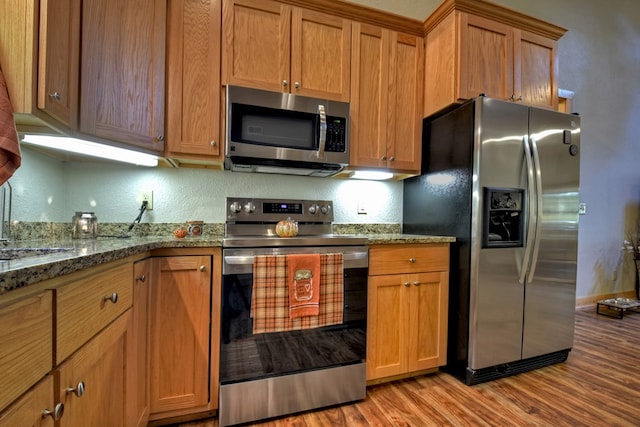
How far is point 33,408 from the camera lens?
0.58 m

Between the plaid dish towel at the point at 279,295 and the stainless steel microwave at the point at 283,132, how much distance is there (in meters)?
0.64

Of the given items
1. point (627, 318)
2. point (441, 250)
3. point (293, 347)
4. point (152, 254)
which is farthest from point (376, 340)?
point (627, 318)

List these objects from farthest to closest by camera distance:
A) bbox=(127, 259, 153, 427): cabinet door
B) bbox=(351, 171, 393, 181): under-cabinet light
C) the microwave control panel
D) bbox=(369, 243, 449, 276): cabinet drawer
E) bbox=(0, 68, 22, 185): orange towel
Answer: bbox=(351, 171, 393, 181): under-cabinet light < the microwave control panel < bbox=(369, 243, 449, 276): cabinet drawer < bbox=(127, 259, 153, 427): cabinet door < bbox=(0, 68, 22, 185): orange towel

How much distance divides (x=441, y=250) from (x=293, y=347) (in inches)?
42.8

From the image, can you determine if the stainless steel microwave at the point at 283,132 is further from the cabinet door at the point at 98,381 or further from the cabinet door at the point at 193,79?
the cabinet door at the point at 98,381

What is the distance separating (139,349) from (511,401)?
1.95m

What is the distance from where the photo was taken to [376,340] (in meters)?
1.72

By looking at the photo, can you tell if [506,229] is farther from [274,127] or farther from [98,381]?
[98,381]

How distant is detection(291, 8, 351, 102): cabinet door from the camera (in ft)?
5.84

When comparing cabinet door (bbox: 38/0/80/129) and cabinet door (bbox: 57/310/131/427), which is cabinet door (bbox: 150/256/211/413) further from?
cabinet door (bbox: 38/0/80/129)

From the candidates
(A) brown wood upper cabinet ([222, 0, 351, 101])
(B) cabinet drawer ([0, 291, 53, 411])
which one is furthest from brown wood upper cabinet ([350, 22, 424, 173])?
(B) cabinet drawer ([0, 291, 53, 411])

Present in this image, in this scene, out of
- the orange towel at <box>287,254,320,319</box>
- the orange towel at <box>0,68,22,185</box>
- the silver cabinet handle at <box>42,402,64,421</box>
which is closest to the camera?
the silver cabinet handle at <box>42,402,64,421</box>

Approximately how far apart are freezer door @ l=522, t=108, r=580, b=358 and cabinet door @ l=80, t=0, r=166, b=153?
88.6 inches

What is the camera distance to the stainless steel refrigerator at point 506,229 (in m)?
1.76
